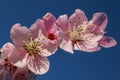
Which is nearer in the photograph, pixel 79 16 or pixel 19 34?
pixel 19 34

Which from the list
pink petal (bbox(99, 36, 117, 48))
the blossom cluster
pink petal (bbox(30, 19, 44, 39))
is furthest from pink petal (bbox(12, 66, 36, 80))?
pink petal (bbox(99, 36, 117, 48))

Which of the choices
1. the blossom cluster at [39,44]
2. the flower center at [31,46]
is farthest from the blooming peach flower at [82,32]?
the flower center at [31,46]

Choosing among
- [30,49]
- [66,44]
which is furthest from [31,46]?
[66,44]

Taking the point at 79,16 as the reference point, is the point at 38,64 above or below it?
below

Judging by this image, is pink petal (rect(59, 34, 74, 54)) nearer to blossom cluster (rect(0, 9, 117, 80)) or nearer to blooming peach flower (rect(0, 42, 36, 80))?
blossom cluster (rect(0, 9, 117, 80))

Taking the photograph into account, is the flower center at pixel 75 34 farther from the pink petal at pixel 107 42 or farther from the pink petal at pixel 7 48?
the pink petal at pixel 7 48

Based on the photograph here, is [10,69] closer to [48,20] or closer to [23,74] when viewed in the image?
[23,74]
